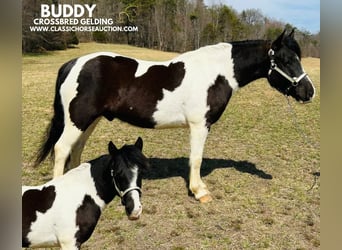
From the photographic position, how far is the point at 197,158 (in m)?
3.29

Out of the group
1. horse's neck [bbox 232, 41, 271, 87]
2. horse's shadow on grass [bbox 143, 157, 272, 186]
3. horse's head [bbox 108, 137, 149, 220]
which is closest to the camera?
horse's head [bbox 108, 137, 149, 220]

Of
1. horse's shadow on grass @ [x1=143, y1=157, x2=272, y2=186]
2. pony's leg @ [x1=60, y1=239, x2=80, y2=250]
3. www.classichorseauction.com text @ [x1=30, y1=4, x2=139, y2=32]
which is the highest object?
www.classichorseauction.com text @ [x1=30, y1=4, x2=139, y2=32]

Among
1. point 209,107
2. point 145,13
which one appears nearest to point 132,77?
point 209,107

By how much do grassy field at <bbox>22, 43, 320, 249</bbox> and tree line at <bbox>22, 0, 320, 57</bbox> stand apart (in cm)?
22

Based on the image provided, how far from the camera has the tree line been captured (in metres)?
3.12

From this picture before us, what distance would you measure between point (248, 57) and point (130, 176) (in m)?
1.75

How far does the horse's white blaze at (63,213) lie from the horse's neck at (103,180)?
0.03 metres

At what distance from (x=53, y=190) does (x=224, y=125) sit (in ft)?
12.2

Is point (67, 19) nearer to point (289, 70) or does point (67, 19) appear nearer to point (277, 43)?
point (277, 43)

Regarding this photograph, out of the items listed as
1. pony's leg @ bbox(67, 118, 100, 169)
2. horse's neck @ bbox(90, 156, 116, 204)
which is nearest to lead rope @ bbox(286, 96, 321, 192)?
pony's leg @ bbox(67, 118, 100, 169)

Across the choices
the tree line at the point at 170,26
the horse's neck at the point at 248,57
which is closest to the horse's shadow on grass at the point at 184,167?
the horse's neck at the point at 248,57

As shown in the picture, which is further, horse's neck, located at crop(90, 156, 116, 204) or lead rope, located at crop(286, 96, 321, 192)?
lead rope, located at crop(286, 96, 321, 192)

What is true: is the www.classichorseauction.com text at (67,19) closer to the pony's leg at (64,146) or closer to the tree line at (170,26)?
the tree line at (170,26)

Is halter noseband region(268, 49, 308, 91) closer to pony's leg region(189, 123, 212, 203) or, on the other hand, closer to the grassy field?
the grassy field
